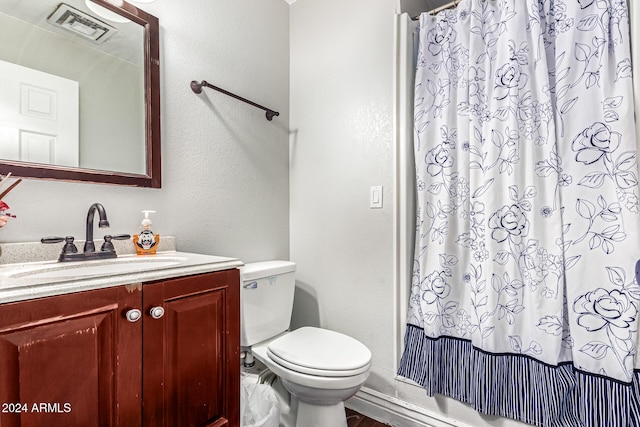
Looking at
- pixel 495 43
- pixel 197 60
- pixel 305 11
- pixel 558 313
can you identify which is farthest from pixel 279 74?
pixel 558 313

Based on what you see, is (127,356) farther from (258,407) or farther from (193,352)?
(258,407)

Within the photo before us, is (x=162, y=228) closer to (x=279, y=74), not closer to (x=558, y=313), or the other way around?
(x=279, y=74)

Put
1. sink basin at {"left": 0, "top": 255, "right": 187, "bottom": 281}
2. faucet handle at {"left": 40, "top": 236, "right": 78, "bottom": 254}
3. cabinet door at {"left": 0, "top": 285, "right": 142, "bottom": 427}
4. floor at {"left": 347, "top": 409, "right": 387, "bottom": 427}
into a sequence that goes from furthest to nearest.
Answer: floor at {"left": 347, "top": 409, "right": 387, "bottom": 427}
faucet handle at {"left": 40, "top": 236, "right": 78, "bottom": 254}
sink basin at {"left": 0, "top": 255, "right": 187, "bottom": 281}
cabinet door at {"left": 0, "top": 285, "right": 142, "bottom": 427}

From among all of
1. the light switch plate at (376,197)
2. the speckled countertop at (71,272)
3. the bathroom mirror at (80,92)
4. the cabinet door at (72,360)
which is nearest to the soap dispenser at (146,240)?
the speckled countertop at (71,272)

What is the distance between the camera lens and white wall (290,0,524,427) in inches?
63.8

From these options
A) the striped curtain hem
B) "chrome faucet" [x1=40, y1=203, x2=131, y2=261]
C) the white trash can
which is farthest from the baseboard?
"chrome faucet" [x1=40, y1=203, x2=131, y2=261]

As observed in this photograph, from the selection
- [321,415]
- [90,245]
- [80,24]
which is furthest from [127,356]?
[80,24]

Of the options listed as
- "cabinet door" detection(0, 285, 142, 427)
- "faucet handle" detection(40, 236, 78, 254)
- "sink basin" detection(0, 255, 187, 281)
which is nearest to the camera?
"cabinet door" detection(0, 285, 142, 427)

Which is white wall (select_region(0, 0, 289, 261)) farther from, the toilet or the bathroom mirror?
the toilet

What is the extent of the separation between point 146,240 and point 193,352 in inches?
20.0

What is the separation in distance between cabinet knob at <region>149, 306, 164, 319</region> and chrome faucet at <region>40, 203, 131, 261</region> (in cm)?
39

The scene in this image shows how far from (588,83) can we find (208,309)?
1502 millimetres

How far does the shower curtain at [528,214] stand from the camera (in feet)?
3.51

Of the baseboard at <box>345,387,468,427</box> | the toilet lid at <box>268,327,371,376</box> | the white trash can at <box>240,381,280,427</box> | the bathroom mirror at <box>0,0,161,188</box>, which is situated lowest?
the baseboard at <box>345,387,468,427</box>
